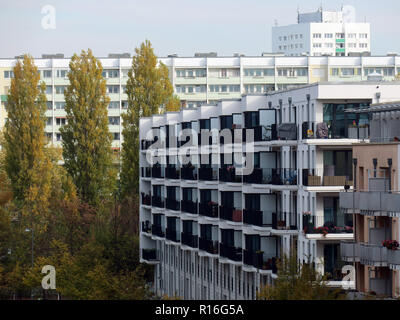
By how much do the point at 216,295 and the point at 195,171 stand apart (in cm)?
1008

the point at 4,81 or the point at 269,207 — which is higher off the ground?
the point at 4,81

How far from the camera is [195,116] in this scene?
307 feet

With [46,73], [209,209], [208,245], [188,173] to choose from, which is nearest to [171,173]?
[188,173]

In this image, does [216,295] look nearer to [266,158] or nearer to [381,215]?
[266,158]

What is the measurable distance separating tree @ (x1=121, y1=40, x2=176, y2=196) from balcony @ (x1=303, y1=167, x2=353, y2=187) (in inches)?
1850

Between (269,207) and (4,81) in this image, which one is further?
(4,81)

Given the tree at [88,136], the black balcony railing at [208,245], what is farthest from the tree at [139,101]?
the black balcony railing at [208,245]

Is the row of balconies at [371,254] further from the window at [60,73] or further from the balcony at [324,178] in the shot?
the window at [60,73]

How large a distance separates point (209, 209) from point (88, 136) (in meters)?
34.1

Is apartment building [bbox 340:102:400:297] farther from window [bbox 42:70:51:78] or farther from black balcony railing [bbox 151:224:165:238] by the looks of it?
window [bbox 42:70:51:78]

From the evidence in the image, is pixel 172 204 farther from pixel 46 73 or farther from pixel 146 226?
pixel 46 73

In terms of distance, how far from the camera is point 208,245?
85375mm

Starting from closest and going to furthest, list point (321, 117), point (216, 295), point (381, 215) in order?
1. point (381, 215)
2. point (321, 117)
3. point (216, 295)
